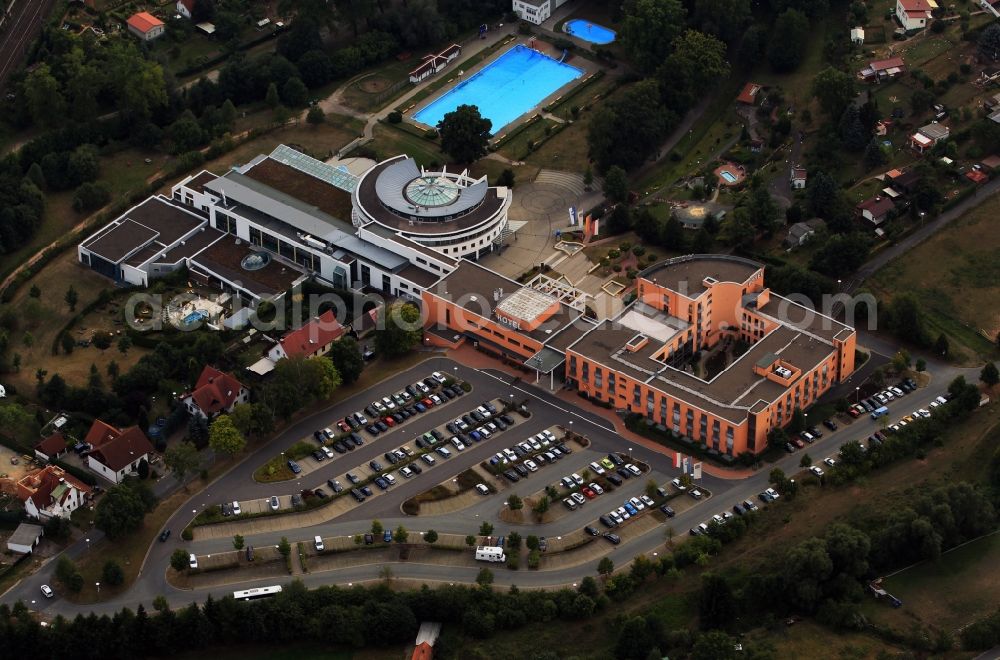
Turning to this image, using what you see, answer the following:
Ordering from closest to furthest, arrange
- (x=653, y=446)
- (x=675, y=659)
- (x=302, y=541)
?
(x=675, y=659) < (x=302, y=541) < (x=653, y=446)

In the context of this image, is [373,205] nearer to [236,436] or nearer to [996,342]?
[236,436]

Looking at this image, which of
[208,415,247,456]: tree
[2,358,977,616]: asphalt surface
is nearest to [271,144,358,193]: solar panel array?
[2,358,977,616]: asphalt surface

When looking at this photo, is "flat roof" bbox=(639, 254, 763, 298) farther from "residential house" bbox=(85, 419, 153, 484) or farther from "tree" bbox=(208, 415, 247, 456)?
"residential house" bbox=(85, 419, 153, 484)

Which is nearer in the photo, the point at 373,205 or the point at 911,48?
the point at 373,205

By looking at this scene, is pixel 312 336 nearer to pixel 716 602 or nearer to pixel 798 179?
pixel 716 602

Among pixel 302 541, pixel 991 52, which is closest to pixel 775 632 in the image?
pixel 302 541
